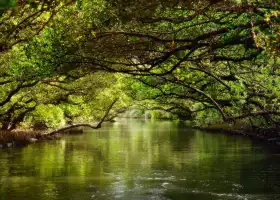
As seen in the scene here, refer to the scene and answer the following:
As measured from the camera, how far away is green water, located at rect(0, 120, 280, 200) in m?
19.8

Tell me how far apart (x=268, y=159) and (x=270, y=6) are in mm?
23085

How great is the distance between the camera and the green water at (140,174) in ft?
65.1

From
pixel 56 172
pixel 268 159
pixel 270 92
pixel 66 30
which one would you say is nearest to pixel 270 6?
pixel 66 30

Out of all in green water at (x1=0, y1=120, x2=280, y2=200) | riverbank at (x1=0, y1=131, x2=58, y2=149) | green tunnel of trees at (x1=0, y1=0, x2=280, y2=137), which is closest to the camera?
green tunnel of trees at (x1=0, y1=0, x2=280, y2=137)

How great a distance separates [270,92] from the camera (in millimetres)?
29906

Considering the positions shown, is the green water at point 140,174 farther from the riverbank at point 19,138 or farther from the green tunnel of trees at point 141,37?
the green tunnel of trees at point 141,37

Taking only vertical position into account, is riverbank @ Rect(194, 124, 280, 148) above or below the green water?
above

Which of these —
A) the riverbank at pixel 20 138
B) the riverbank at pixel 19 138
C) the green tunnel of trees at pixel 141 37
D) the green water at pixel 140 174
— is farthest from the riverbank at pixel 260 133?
the riverbank at pixel 19 138

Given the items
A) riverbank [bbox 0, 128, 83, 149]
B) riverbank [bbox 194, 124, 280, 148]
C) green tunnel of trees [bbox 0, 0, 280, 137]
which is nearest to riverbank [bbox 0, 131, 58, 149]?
riverbank [bbox 0, 128, 83, 149]

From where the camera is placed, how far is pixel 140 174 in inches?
993

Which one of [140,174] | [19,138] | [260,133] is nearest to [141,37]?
[140,174]

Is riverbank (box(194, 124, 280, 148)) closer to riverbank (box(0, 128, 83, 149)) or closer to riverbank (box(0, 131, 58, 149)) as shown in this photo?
riverbank (box(0, 128, 83, 149))

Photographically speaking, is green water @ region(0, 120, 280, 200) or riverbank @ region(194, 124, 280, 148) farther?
riverbank @ region(194, 124, 280, 148)

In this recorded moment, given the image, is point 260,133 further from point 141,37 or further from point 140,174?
point 141,37
